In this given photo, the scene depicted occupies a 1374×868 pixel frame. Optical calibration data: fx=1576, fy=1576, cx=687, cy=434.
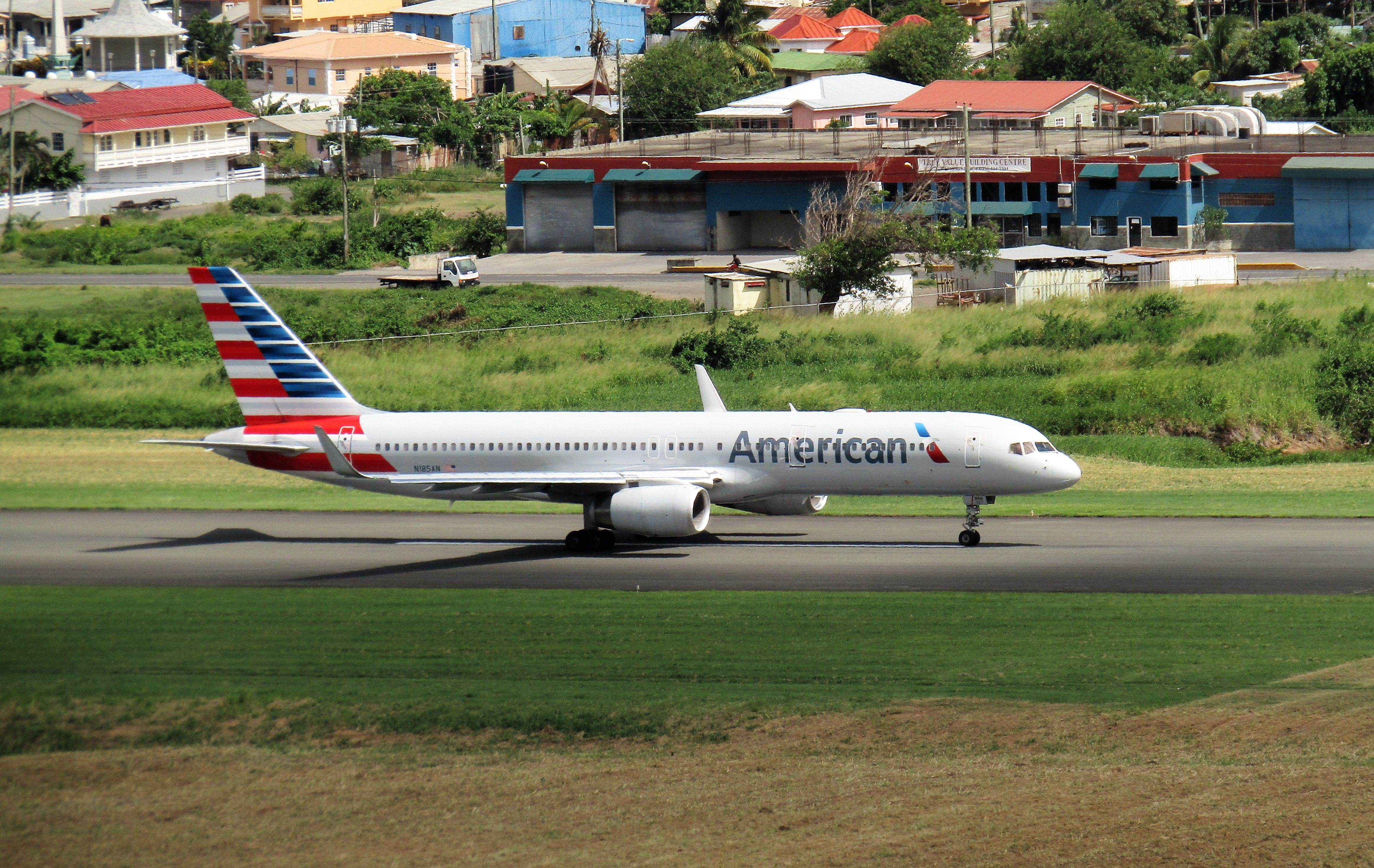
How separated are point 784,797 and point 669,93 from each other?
449 ft

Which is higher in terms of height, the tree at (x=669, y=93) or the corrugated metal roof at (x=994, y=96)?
the tree at (x=669, y=93)

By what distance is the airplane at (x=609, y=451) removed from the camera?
38406 millimetres

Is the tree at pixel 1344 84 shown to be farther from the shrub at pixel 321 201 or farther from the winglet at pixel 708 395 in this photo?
the winglet at pixel 708 395

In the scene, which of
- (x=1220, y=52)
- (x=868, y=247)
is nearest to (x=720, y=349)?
(x=868, y=247)

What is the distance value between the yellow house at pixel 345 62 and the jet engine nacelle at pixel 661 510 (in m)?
140

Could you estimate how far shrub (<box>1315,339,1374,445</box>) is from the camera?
53969mm


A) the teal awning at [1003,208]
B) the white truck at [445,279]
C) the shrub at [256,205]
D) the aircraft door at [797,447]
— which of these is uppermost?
the shrub at [256,205]

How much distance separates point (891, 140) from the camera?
11588cm

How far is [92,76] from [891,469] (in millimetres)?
133803

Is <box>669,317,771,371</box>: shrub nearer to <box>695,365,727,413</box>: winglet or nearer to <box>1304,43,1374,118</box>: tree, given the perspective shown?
<box>695,365,727,413</box>: winglet

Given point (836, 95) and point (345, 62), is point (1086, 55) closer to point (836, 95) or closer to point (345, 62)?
point (836, 95)

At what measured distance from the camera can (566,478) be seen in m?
39.2

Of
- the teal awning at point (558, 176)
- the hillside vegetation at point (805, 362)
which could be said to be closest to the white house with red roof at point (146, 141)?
the teal awning at point (558, 176)

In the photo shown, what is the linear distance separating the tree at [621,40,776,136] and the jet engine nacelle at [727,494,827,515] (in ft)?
370
